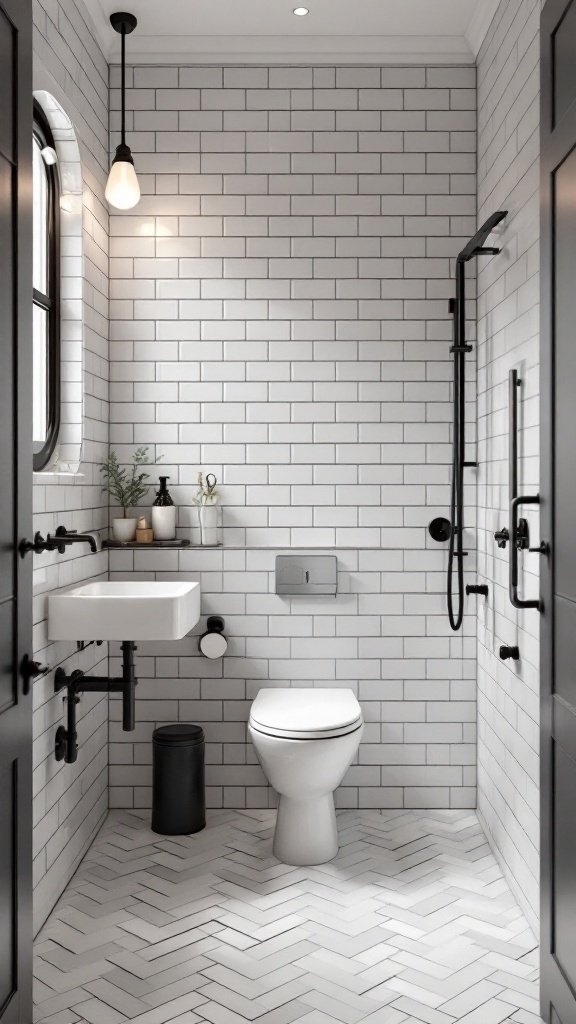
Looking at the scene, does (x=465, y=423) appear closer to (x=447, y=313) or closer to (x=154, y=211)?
(x=447, y=313)

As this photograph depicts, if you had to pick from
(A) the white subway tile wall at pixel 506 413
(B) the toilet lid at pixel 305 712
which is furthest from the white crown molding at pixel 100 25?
(B) the toilet lid at pixel 305 712

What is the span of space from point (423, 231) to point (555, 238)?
1584 mm

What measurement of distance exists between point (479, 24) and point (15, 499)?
2575mm

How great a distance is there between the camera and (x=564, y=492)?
6.03 ft

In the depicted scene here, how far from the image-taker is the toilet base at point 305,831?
2.87 metres

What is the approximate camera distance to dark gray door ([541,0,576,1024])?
1779 mm

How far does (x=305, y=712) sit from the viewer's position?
→ 9.37ft

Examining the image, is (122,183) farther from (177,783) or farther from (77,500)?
(177,783)

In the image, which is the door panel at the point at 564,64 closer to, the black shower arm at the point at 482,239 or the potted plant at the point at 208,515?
the black shower arm at the point at 482,239

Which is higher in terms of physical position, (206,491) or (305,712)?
(206,491)

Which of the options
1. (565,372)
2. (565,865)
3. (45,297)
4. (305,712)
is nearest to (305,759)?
(305,712)

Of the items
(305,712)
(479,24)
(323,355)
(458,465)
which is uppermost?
(479,24)

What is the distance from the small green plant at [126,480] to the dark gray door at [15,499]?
1.43 metres

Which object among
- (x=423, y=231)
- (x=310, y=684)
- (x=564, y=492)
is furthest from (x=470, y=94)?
(x=310, y=684)
